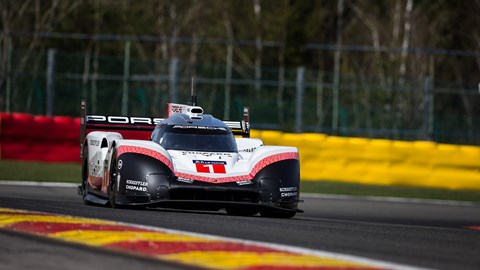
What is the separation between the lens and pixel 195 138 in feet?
45.5

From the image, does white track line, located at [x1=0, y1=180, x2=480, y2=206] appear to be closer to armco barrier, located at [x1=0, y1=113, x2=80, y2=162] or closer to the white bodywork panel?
armco barrier, located at [x1=0, y1=113, x2=80, y2=162]

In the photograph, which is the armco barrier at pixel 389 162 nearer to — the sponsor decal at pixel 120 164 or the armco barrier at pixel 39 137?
the armco barrier at pixel 39 137

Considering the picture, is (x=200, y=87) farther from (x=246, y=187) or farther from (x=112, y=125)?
(x=246, y=187)

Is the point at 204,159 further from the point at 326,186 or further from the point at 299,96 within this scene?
the point at 299,96

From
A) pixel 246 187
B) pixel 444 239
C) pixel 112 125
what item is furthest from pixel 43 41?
pixel 444 239

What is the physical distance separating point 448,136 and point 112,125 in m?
15.2

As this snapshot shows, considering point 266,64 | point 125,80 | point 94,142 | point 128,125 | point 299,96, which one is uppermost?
point 266,64

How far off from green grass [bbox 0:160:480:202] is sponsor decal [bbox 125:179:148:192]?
8563mm

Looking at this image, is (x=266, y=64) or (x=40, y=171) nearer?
(x=40, y=171)

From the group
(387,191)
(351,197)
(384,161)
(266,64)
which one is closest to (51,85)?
(384,161)

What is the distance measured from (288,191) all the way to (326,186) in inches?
390

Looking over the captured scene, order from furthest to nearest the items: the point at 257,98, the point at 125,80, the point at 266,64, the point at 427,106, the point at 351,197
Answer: the point at 266,64 < the point at 257,98 < the point at 125,80 < the point at 427,106 < the point at 351,197

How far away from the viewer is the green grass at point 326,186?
22.0 metres

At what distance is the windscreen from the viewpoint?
13.7 metres
